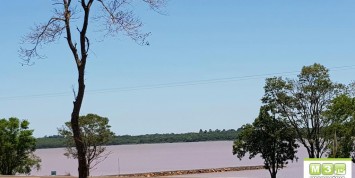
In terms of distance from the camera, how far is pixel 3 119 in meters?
64.6

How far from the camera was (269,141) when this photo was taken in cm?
6900

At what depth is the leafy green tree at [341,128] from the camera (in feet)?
177

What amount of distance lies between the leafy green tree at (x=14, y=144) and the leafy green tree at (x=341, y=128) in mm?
31210

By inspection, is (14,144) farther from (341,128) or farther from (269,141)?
(341,128)

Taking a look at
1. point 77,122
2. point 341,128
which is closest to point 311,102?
point 341,128

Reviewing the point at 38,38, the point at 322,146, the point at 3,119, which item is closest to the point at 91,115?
the point at 3,119

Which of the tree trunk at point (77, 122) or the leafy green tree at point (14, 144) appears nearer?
the tree trunk at point (77, 122)

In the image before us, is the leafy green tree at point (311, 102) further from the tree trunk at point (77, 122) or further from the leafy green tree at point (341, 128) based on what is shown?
the tree trunk at point (77, 122)

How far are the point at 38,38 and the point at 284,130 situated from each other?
177 feet

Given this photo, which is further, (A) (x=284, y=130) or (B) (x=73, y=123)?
(A) (x=284, y=130)

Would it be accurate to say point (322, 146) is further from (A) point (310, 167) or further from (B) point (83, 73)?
(A) point (310, 167)
